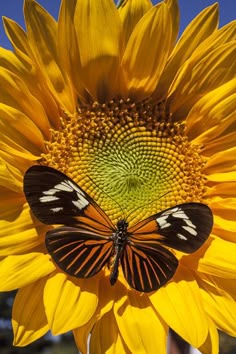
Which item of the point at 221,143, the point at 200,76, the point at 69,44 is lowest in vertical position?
the point at 221,143

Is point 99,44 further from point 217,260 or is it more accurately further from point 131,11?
point 217,260

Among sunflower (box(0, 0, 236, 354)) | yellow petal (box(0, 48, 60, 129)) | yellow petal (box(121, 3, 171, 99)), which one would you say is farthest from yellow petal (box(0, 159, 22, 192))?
yellow petal (box(121, 3, 171, 99))

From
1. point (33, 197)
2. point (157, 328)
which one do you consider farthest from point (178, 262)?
point (33, 197)

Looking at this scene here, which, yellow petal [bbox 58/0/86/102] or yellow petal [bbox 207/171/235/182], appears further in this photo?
yellow petal [bbox 207/171/235/182]

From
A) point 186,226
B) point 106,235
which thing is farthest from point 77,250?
point 186,226

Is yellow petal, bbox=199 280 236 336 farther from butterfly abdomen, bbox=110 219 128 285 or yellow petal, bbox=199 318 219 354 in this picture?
butterfly abdomen, bbox=110 219 128 285

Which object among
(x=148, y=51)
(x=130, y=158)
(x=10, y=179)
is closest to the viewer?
(x=10, y=179)

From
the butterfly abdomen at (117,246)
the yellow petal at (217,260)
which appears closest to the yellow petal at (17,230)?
the butterfly abdomen at (117,246)
